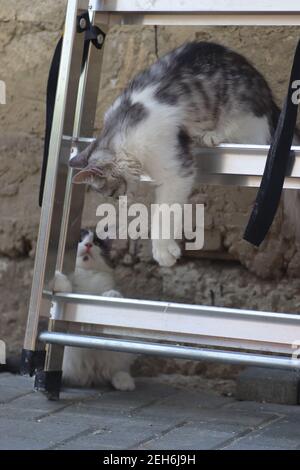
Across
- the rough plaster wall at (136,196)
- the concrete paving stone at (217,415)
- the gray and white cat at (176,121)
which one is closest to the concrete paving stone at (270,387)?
the concrete paving stone at (217,415)

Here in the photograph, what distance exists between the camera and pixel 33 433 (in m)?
2.77

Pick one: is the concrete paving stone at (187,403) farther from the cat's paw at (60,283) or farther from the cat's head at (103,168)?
the cat's head at (103,168)

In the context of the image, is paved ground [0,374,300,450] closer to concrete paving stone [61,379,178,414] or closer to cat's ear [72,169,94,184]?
concrete paving stone [61,379,178,414]

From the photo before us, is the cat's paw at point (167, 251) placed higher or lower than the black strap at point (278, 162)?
lower

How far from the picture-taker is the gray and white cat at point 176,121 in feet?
10.1

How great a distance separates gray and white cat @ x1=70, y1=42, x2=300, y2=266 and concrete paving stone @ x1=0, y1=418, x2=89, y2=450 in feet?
1.97

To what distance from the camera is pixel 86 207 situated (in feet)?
12.5

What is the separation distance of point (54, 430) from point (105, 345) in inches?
11.4

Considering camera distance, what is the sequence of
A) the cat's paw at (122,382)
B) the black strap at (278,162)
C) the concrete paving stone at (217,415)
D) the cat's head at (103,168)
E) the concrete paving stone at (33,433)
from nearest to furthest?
1. the concrete paving stone at (33,433)
2. the black strap at (278,162)
3. the concrete paving stone at (217,415)
4. the cat's head at (103,168)
5. the cat's paw at (122,382)

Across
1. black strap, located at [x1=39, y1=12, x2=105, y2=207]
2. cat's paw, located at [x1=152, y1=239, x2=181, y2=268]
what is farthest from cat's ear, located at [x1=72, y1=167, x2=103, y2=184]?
cat's paw, located at [x1=152, y1=239, x2=181, y2=268]

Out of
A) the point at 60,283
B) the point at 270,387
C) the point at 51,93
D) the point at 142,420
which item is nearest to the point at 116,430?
the point at 142,420

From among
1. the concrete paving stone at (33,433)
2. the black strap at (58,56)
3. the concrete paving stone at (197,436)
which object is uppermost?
the black strap at (58,56)

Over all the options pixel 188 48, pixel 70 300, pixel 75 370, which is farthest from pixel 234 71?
pixel 75 370

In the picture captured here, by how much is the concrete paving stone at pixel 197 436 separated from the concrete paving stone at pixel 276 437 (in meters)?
0.05
